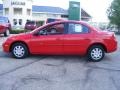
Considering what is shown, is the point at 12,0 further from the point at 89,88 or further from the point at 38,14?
the point at 89,88

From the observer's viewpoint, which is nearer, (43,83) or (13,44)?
(43,83)

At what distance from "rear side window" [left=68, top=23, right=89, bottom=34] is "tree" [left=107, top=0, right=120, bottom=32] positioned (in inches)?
2232

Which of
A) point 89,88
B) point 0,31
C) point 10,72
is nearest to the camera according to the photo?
point 89,88

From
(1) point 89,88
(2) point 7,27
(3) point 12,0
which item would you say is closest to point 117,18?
(3) point 12,0

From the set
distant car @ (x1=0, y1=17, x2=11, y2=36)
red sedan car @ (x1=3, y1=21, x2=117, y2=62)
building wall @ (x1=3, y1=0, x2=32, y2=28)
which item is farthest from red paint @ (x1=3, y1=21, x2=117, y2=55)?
building wall @ (x1=3, y1=0, x2=32, y2=28)

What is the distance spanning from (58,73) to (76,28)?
115 inches

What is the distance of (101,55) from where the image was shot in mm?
11141

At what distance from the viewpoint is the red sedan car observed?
36.5 ft

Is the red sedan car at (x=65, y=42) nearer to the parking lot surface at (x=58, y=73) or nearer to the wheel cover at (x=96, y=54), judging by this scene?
the wheel cover at (x=96, y=54)

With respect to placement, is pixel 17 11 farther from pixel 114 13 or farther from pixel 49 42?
pixel 49 42

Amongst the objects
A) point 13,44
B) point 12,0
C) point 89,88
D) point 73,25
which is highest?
point 12,0

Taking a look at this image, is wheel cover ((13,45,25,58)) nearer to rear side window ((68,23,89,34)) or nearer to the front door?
the front door

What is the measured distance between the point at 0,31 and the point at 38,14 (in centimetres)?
6605

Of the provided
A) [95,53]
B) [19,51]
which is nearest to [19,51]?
[19,51]
